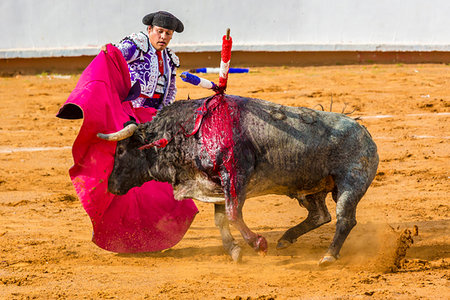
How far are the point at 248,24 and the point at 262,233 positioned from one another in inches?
344

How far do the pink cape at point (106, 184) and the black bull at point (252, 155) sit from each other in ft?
0.54

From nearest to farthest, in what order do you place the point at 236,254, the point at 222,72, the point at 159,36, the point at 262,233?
the point at 222,72, the point at 236,254, the point at 159,36, the point at 262,233

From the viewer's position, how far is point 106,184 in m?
4.45

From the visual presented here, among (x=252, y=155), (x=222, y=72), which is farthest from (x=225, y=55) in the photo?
(x=252, y=155)

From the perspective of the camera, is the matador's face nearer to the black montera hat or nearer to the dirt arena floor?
the black montera hat

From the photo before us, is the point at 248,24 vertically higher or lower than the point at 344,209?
higher

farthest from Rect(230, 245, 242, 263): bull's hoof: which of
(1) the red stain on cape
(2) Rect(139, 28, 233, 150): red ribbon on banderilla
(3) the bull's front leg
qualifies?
(2) Rect(139, 28, 233, 150): red ribbon on banderilla

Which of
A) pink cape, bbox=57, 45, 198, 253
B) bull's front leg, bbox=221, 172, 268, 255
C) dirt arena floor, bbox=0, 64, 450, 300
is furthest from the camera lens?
pink cape, bbox=57, 45, 198, 253

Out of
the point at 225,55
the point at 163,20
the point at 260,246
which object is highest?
the point at 163,20

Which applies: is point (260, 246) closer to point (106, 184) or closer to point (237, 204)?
point (237, 204)

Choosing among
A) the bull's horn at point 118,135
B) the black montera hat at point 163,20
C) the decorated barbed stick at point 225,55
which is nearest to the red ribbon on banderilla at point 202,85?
the decorated barbed stick at point 225,55

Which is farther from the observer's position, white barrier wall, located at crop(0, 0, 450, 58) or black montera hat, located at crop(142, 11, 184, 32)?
white barrier wall, located at crop(0, 0, 450, 58)

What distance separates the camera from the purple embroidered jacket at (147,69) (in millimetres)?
4730

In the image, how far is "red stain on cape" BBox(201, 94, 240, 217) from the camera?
4145 millimetres
